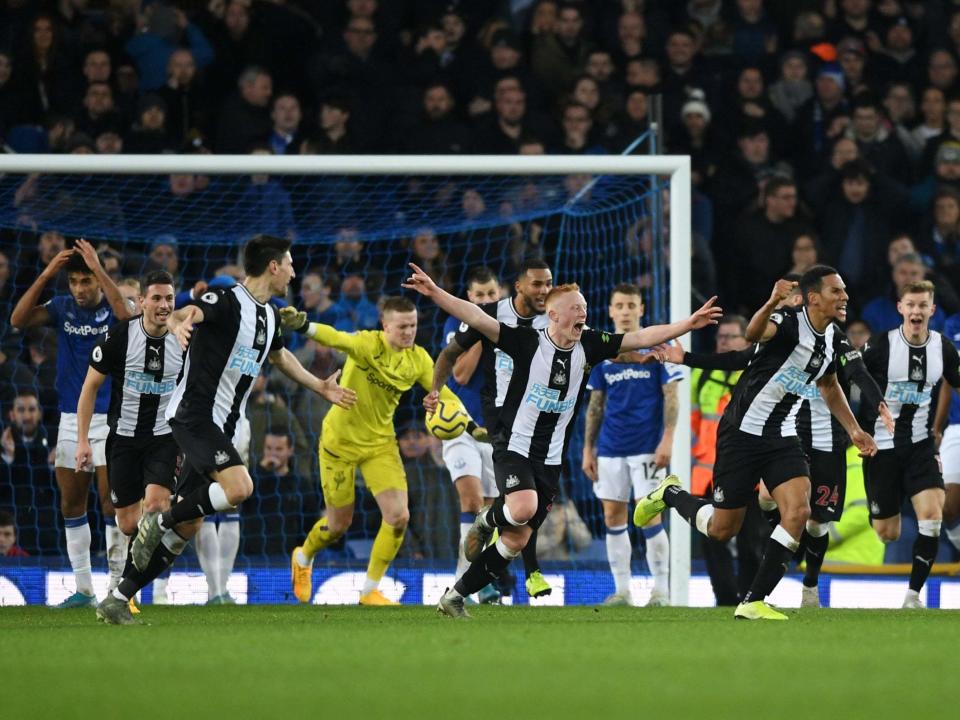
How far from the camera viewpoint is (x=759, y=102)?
14656 millimetres

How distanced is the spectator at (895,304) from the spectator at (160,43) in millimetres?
6290

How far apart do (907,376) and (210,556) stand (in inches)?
191

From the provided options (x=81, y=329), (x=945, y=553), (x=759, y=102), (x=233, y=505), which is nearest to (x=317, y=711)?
(x=233, y=505)

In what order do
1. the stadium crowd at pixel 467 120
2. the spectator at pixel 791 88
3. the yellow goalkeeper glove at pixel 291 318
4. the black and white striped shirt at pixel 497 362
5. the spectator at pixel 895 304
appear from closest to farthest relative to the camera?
1. the yellow goalkeeper glove at pixel 291 318
2. the black and white striped shirt at pixel 497 362
3. the stadium crowd at pixel 467 120
4. the spectator at pixel 895 304
5. the spectator at pixel 791 88

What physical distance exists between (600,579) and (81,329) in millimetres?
4164

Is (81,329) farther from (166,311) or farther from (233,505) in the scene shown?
(233,505)

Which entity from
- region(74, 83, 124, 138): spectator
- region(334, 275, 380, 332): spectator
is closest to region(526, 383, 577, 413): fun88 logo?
region(334, 275, 380, 332): spectator

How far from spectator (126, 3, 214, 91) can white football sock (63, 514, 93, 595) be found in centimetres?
525

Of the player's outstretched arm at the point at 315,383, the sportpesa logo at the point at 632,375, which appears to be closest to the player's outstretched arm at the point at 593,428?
the sportpesa logo at the point at 632,375

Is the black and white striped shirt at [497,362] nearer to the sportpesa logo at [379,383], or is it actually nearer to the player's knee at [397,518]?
the sportpesa logo at [379,383]

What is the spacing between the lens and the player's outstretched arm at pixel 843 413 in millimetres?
9094

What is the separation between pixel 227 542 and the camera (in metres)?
10.9

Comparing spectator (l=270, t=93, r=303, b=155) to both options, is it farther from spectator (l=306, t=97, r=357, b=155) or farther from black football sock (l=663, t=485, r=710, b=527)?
black football sock (l=663, t=485, r=710, b=527)

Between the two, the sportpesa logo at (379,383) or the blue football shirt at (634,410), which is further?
the blue football shirt at (634,410)
